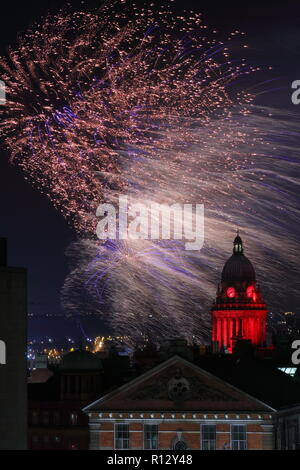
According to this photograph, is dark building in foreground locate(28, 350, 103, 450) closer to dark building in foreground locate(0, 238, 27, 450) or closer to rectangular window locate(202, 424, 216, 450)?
rectangular window locate(202, 424, 216, 450)

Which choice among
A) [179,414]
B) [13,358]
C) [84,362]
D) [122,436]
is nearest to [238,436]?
[179,414]

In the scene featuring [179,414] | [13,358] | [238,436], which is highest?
[13,358]

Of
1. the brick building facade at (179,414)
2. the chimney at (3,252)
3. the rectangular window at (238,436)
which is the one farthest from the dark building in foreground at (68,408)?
the chimney at (3,252)

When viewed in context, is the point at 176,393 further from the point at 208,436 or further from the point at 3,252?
the point at 3,252
